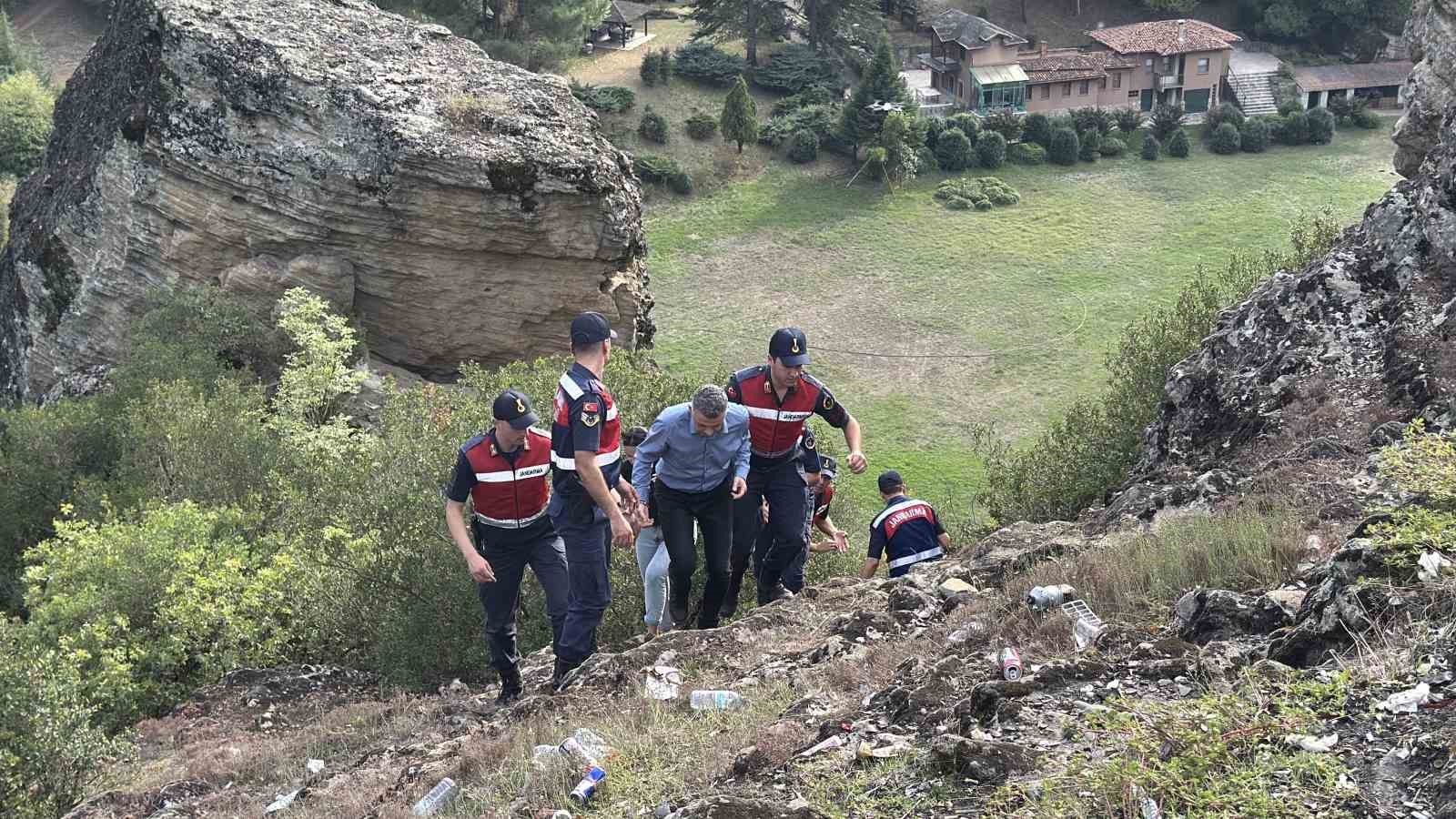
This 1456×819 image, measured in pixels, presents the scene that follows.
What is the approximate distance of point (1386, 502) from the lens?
8602 millimetres

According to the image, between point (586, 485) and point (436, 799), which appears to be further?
point (586, 485)

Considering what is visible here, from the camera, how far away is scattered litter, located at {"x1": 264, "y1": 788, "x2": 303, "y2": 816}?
8.71 metres

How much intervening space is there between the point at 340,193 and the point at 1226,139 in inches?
1632

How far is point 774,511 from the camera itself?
36.4ft

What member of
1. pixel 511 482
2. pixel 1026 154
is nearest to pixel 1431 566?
pixel 511 482

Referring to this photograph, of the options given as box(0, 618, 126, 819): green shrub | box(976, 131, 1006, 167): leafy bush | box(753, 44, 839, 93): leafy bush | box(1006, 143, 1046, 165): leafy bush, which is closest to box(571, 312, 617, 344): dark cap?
box(0, 618, 126, 819): green shrub

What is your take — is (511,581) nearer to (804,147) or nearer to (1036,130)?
(804,147)

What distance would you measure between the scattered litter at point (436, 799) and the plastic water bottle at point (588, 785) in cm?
90

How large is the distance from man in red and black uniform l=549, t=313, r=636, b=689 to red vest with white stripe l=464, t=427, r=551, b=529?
0.09 metres

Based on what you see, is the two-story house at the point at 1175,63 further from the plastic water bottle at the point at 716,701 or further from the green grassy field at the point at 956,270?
the plastic water bottle at the point at 716,701

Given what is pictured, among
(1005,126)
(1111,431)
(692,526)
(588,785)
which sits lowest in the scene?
(1111,431)

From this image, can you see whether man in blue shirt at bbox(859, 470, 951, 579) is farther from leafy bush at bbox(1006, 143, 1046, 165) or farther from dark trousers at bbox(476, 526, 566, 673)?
leafy bush at bbox(1006, 143, 1046, 165)

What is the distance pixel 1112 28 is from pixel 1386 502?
200 feet

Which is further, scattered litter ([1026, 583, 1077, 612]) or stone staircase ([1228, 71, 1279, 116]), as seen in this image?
stone staircase ([1228, 71, 1279, 116])
